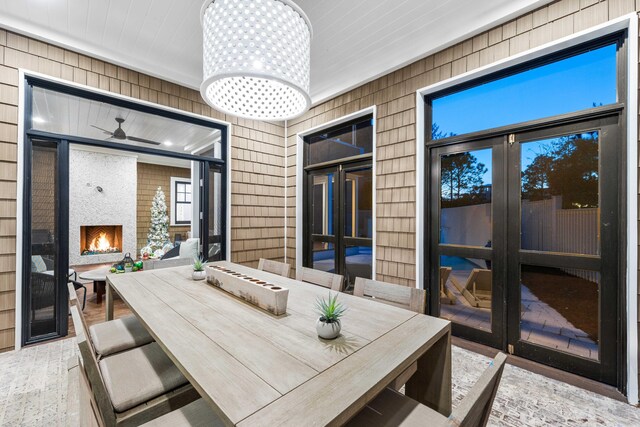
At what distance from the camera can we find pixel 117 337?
5.65 ft

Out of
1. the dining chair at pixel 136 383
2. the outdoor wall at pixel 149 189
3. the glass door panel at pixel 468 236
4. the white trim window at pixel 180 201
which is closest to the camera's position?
the dining chair at pixel 136 383

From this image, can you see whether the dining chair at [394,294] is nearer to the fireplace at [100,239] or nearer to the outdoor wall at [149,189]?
the fireplace at [100,239]

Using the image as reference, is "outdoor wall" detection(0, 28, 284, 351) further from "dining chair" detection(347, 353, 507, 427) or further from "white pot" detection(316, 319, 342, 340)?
"dining chair" detection(347, 353, 507, 427)

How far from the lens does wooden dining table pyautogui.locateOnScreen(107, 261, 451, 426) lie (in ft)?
2.57

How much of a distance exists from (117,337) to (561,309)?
3273 millimetres

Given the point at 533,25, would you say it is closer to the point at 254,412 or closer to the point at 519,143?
the point at 519,143

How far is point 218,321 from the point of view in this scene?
1345 millimetres

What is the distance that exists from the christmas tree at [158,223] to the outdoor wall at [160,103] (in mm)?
4946

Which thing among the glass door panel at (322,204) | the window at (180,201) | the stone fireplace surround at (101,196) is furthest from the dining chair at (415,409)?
the window at (180,201)

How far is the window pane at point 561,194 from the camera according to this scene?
2152 mm

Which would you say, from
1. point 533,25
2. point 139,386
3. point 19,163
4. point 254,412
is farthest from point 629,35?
point 19,163

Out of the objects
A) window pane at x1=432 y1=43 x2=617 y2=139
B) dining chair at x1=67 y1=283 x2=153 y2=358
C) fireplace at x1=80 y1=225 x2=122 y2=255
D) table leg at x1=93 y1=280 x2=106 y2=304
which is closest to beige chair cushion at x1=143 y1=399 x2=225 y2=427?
dining chair at x1=67 y1=283 x2=153 y2=358

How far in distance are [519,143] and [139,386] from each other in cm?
312

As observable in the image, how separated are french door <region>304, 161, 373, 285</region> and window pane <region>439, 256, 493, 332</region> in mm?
924
